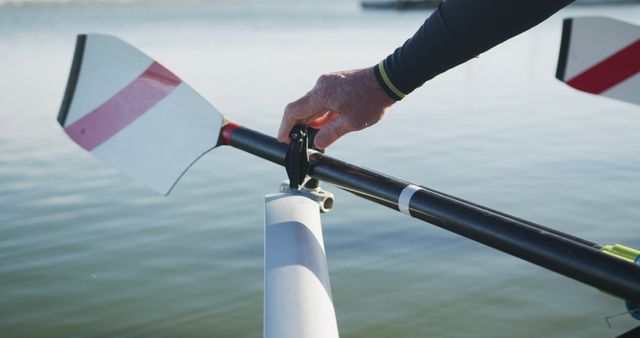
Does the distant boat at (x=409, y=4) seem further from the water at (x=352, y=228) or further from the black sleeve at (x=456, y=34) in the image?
the black sleeve at (x=456, y=34)

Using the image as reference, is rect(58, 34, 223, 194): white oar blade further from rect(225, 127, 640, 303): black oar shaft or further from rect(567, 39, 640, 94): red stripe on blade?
rect(567, 39, 640, 94): red stripe on blade

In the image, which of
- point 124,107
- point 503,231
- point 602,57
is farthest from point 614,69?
point 124,107

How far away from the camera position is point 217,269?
352 centimetres

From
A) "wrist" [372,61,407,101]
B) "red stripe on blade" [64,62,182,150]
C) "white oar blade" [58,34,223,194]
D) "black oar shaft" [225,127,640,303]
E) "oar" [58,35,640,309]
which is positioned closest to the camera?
"black oar shaft" [225,127,640,303]

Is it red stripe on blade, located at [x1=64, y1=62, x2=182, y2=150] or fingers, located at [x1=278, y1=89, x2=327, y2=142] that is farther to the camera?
red stripe on blade, located at [x1=64, y1=62, x2=182, y2=150]

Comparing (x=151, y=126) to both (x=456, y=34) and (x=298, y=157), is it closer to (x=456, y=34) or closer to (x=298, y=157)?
(x=298, y=157)

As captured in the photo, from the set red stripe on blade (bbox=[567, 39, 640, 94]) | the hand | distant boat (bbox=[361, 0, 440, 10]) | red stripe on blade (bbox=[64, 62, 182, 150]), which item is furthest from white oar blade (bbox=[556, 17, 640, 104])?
distant boat (bbox=[361, 0, 440, 10])

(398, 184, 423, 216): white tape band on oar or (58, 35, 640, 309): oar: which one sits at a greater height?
(58, 35, 640, 309): oar

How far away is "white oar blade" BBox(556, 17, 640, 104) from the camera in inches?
111

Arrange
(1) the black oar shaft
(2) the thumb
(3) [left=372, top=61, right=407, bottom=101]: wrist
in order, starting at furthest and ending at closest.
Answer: (2) the thumb
(3) [left=372, top=61, right=407, bottom=101]: wrist
(1) the black oar shaft

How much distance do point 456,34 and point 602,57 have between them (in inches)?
64.7

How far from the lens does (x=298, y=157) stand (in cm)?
203

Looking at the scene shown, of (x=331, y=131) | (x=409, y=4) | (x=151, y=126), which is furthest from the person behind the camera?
(x=409, y=4)

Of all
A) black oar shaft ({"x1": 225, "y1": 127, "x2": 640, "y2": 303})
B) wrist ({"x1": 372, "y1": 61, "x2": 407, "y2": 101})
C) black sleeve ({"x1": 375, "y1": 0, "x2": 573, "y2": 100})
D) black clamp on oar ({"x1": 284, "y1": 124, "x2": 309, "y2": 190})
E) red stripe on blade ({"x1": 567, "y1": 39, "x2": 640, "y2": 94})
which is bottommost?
black oar shaft ({"x1": 225, "y1": 127, "x2": 640, "y2": 303})
